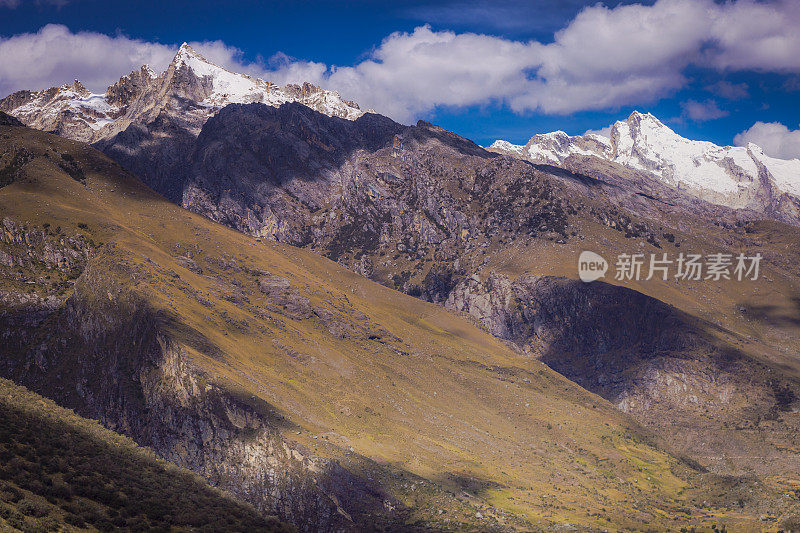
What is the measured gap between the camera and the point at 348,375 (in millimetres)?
113688

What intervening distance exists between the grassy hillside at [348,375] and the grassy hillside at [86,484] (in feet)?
67.6

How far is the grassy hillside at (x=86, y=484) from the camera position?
42625mm

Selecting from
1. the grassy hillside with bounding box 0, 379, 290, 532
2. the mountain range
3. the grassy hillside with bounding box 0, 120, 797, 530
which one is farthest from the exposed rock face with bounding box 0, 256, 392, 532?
the grassy hillside with bounding box 0, 379, 290, 532

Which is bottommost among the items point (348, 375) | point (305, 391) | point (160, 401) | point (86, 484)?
point (160, 401)

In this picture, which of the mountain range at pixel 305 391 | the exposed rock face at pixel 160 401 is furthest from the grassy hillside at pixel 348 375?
the exposed rock face at pixel 160 401

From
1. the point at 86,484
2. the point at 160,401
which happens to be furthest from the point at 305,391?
the point at 86,484

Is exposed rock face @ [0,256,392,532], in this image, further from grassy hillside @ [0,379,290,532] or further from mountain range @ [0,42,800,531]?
grassy hillside @ [0,379,290,532]

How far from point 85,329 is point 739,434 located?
155 meters

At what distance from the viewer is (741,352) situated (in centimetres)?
19350

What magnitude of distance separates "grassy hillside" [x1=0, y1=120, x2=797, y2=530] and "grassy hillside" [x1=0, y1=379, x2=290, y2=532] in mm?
20600

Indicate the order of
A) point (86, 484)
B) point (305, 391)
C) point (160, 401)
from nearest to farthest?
point (86, 484), point (160, 401), point (305, 391)

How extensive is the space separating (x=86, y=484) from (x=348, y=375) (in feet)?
215

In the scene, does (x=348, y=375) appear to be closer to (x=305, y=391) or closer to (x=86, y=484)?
(x=305, y=391)

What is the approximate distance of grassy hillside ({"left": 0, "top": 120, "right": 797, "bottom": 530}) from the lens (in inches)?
3580
